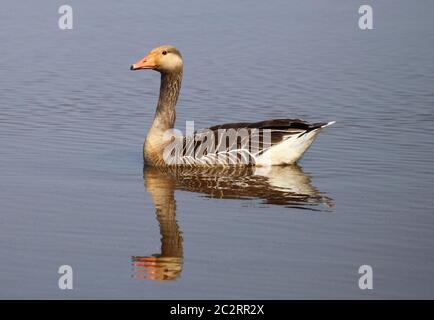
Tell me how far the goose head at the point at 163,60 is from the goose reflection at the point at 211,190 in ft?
4.73

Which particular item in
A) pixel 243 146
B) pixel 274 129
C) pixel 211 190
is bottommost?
pixel 211 190

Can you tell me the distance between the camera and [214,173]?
1238cm

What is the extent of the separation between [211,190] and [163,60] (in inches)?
102

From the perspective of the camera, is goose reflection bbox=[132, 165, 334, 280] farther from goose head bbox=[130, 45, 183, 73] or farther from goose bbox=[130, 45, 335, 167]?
goose head bbox=[130, 45, 183, 73]

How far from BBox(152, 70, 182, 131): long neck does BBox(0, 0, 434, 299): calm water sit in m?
0.57

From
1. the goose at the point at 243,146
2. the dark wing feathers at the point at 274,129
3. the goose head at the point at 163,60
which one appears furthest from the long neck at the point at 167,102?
the dark wing feathers at the point at 274,129

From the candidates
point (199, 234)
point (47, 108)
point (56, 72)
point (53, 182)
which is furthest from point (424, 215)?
point (56, 72)

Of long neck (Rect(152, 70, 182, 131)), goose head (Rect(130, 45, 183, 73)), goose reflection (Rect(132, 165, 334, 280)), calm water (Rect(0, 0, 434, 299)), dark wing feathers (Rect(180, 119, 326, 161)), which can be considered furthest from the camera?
long neck (Rect(152, 70, 182, 131))

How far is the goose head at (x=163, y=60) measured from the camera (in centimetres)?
1295

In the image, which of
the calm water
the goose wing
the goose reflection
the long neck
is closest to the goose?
the goose wing

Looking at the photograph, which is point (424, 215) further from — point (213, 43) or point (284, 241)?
point (213, 43)

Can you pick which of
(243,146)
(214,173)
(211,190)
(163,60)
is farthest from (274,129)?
(163,60)

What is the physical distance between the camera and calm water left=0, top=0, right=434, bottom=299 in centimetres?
819

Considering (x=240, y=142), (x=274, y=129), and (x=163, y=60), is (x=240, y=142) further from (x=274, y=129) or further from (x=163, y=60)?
(x=163, y=60)
